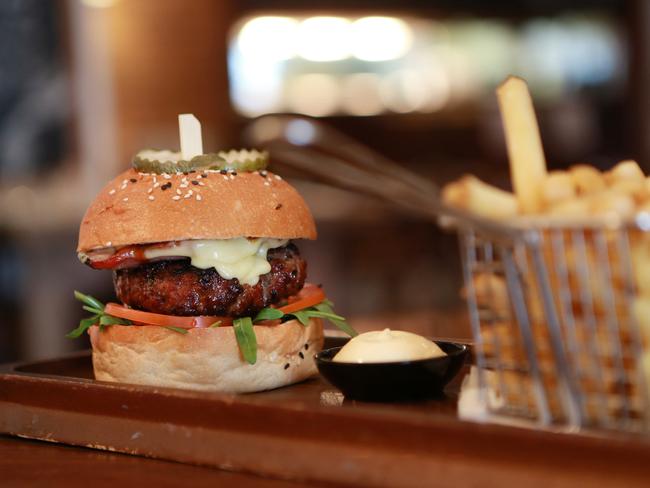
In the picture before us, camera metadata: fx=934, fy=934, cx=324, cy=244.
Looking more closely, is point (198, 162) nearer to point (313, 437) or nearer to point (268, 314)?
point (268, 314)

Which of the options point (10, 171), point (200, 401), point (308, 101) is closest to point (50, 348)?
point (10, 171)

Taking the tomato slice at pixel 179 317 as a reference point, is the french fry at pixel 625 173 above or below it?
above

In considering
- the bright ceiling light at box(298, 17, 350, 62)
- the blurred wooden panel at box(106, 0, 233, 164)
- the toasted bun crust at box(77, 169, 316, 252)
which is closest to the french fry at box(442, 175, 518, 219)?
the toasted bun crust at box(77, 169, 316, 252)

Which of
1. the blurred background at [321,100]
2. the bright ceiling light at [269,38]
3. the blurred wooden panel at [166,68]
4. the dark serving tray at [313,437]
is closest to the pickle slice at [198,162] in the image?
the dark serving tray at [313,437]

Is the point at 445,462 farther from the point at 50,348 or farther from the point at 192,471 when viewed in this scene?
the point at 50,348

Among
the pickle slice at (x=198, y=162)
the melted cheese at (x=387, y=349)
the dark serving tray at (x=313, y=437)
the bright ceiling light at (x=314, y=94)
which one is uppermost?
the bright ceiling light at (x=314, y=94)

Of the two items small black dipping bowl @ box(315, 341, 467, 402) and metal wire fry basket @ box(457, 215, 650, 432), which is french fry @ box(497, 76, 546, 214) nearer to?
metal wire fry basket @ box(457, 215, 650, 432)

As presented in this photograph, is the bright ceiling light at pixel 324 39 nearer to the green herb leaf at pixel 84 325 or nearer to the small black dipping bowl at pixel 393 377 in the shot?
the green herb leaf at pixel 84 325
